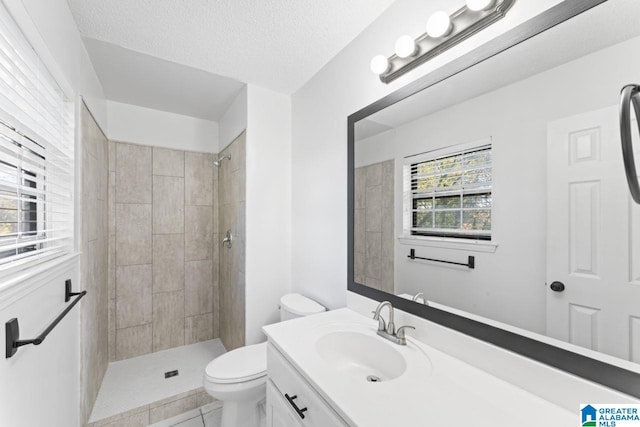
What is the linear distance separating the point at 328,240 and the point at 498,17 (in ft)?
4.36

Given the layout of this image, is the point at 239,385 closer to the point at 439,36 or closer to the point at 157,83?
the point at 439,36

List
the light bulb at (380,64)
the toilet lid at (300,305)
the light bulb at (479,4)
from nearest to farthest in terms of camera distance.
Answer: the light bulb at (479,4) < the light bulb at (380,64) < the toilet lid at (300,305)

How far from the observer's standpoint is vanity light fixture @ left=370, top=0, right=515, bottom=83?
90 cm

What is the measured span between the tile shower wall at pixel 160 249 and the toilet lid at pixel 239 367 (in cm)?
133

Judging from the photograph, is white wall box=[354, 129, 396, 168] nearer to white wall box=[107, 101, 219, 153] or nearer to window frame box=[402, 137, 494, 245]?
window frame box=[402, 137, 494, 245]

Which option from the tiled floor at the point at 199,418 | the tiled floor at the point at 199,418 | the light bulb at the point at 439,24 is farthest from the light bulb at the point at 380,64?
the tiled floor at the point at 199,418

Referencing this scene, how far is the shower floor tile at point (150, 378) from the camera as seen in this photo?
1.88m

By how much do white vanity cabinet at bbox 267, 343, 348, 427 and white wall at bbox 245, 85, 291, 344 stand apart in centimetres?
94

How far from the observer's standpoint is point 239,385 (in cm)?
148

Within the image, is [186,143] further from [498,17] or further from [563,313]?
[563,313]

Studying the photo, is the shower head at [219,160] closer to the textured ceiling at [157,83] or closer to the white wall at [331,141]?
the textured ceiling at [157,83]

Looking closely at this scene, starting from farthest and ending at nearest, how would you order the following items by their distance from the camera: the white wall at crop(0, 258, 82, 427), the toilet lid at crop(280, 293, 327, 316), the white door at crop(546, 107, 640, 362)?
the toilet lid at crop(280, 293, 327, 316), the white wall at crop(0, 258, 82, 427), the white door at crop(546, 107, 640, 362)

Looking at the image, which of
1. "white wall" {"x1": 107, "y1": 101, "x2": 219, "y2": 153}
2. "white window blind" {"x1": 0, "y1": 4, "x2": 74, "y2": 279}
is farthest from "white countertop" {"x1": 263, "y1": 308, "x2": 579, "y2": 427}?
"white wall" {"x1": 107, "y1": 101, "x2": 219, "y2": 153}

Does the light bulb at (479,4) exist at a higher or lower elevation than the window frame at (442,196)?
higher
